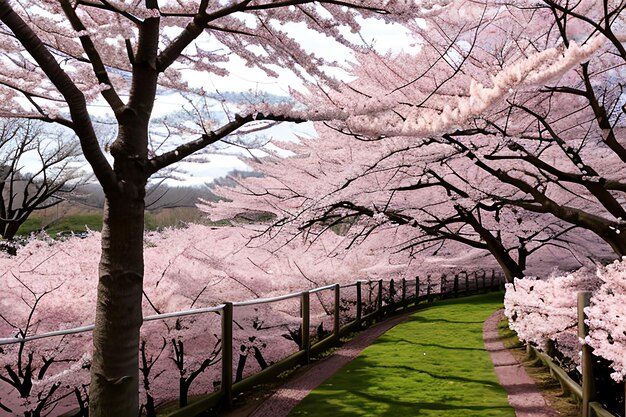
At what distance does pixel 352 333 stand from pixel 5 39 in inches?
425

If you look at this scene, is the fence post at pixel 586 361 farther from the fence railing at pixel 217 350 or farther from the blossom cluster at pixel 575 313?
the fence railing at pixel 217 350

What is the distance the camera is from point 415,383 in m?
8.39

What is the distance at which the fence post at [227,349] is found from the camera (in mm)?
6969

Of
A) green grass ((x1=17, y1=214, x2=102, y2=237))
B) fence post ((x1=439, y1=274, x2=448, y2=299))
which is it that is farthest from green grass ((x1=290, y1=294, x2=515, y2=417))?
green grass ((x1=17, y1=214, x2=102, y2=237))

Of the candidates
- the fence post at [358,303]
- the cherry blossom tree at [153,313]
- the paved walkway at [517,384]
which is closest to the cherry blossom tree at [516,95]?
the paved walkway at [517,384]

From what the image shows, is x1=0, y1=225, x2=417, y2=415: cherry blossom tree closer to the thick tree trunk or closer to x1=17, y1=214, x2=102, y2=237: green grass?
the thick tree trunk

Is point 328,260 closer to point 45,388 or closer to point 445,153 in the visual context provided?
point 445,153

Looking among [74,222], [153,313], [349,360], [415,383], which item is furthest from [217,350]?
[74,222]

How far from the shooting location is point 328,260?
1597 cm

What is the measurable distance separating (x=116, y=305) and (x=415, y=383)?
5.04 meters

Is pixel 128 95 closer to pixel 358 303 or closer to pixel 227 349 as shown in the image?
pixel 227 349

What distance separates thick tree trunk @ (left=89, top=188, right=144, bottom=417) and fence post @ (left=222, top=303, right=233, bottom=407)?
2.03 metres

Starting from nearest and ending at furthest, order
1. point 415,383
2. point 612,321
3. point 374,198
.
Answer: point 612,321, point 415,383, point 374,198

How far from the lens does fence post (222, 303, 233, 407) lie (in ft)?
22.9
